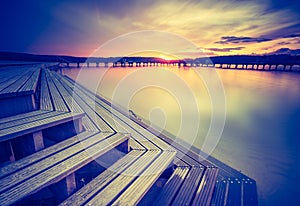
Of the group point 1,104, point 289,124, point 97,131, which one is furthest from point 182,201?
point 289,124

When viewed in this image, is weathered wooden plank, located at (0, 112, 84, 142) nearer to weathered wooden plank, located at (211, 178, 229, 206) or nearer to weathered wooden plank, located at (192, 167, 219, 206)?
weathered wooden plank, located at (192, 167, 219, 206)

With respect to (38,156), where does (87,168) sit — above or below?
below

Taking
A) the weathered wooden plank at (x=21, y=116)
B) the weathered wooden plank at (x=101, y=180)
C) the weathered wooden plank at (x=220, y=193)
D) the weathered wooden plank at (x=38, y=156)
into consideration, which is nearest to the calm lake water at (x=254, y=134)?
the weathered wooden plank at (x=220, y=193)

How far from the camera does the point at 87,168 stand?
145 inches

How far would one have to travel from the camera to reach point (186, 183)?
351 centimetres

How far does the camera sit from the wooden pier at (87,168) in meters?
2.55

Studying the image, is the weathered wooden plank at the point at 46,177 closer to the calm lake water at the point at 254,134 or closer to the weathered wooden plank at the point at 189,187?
the weathered wooden plank at the point at 189,187

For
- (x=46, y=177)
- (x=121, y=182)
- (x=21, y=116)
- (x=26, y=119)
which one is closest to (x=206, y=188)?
(x=121, y=182)

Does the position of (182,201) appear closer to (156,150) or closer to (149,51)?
(156,150)

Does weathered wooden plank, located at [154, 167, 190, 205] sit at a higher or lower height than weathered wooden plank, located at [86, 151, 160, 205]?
lower

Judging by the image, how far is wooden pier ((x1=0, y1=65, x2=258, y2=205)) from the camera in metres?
2.55

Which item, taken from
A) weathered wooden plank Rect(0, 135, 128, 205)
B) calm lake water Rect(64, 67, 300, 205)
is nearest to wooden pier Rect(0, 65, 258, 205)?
weathered wooden plank Rect(0, 135, 128, 205)

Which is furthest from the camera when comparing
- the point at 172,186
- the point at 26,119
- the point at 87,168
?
the point at 87,168

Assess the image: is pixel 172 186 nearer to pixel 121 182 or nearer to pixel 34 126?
pixel 121 182
